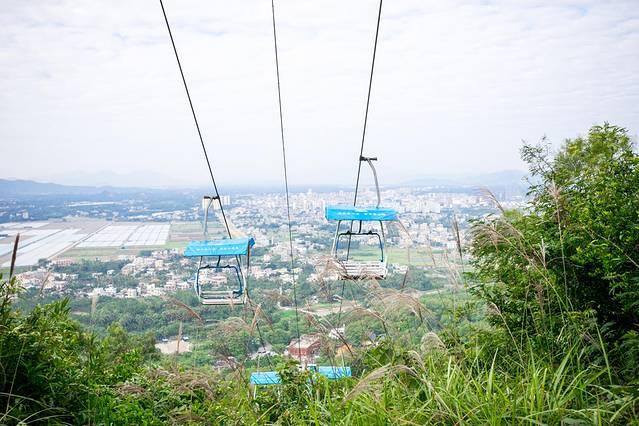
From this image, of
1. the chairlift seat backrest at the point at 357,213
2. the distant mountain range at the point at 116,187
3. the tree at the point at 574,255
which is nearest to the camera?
the tree at the point at 574,255

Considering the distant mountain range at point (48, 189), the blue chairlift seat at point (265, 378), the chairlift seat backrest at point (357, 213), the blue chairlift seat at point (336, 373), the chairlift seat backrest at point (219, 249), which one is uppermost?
the distant mountain range at point (48, 189)

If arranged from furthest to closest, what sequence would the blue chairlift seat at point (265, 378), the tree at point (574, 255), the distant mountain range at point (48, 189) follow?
the distant mountain range at point (48, 189), the blue chairlift seat at point (265, 378), the tree at point (574, 255)

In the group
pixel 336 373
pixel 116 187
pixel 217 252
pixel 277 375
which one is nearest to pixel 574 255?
pixel 336 373

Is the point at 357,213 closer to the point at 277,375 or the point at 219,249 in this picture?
the point at 219,249

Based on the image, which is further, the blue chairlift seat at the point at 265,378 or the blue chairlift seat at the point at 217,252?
the blue chairlift seat at the point at 217,252

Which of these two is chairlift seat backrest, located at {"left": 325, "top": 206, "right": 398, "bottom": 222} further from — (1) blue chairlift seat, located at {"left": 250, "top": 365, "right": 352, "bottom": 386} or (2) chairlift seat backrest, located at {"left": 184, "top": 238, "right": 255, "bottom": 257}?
(1) blue chairlift seat, located at {"left": 250, "top": 365, "right": 352, "bottom": 386}

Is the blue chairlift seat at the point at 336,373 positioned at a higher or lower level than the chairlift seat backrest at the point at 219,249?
lower

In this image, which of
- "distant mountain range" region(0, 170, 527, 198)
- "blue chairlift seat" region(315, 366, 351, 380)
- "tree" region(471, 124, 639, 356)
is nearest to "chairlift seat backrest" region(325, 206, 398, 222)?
"distant mountain range" region(0, 170, 527, 198)

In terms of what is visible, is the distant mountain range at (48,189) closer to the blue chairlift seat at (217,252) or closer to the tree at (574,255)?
the blue chairlift seat at (217,252)

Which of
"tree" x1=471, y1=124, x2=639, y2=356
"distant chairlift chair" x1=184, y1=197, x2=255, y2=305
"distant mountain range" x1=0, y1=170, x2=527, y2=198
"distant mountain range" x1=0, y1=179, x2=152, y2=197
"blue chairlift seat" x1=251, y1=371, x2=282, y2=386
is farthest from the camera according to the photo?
"distant mountain range" x1=0, y1=179, x2=152, y2=197

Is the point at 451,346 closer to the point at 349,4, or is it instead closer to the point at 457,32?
the point at 349,4

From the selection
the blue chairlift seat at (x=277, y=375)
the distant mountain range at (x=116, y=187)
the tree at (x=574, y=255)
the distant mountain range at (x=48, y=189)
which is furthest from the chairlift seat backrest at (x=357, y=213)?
the distant mountain range at (x=48, y=189)
